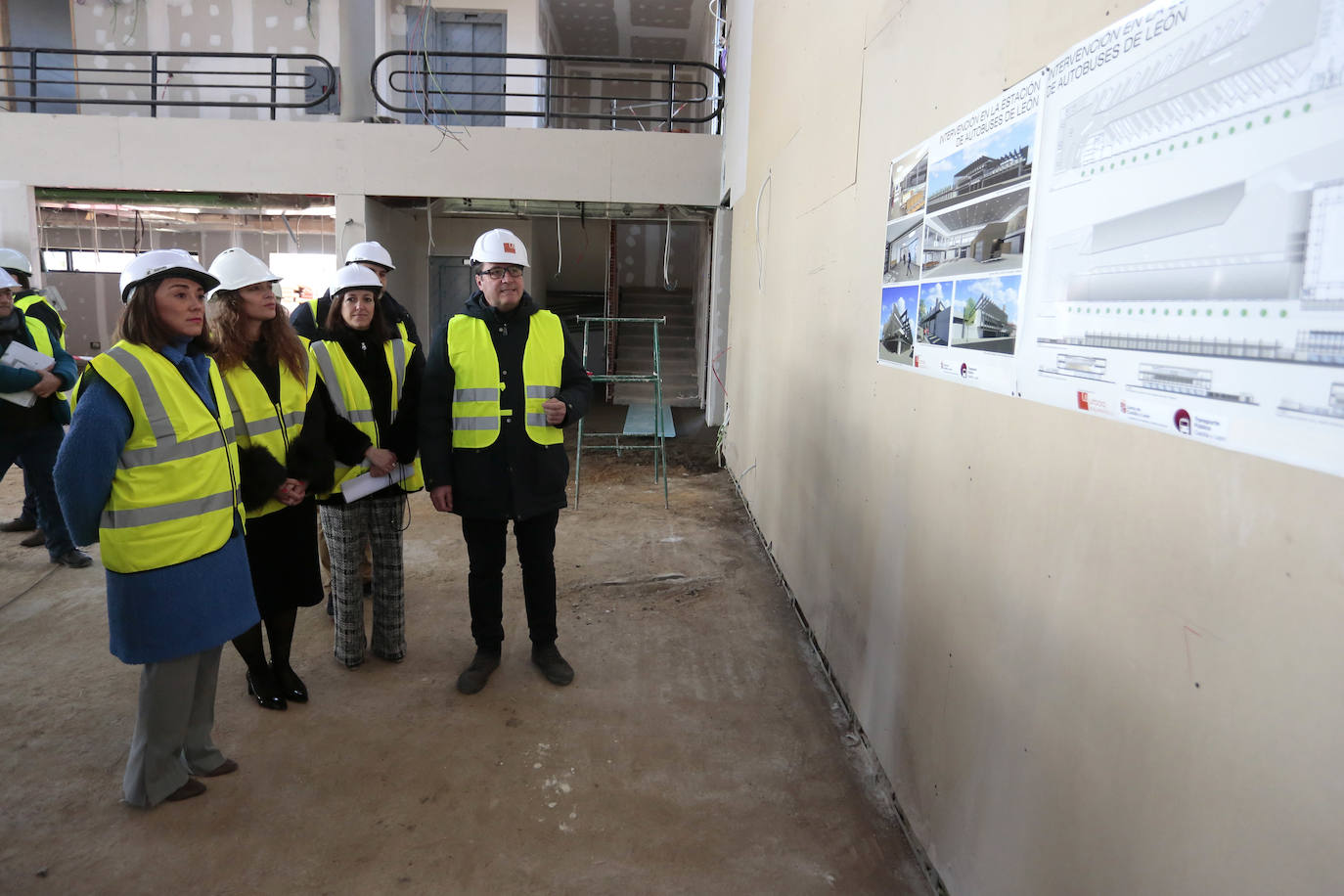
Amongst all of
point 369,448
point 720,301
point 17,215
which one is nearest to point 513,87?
point 720,301

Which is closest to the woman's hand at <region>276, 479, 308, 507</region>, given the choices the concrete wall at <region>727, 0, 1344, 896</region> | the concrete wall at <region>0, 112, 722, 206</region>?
the concrete wall at <region>727, 0, 1344, 896</region>

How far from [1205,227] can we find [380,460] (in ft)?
8.85

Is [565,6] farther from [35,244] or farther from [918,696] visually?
[918,696]

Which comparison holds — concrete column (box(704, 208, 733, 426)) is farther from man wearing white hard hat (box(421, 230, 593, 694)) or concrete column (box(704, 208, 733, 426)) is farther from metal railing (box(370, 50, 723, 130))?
man wearing white hard hat (box(421, 230, 593, 694))

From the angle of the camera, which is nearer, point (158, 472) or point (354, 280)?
point (158, 472)

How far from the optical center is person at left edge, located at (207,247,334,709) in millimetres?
2529

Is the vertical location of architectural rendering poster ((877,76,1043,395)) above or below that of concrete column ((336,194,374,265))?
below

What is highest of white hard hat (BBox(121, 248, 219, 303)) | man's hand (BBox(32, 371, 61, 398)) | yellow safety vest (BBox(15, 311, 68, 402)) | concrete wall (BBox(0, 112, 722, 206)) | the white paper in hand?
concrete wall (BBox(0, 112, 722, 206))

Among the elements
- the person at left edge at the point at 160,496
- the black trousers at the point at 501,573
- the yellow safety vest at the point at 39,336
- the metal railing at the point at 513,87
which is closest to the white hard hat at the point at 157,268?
the person at left edge at the point at 160,496

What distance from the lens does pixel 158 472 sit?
2.07m

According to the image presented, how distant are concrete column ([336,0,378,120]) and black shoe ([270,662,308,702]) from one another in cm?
Result: 870

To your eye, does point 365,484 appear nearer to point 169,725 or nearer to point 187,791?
point 169,725

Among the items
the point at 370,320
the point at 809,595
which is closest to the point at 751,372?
the point at 809,595

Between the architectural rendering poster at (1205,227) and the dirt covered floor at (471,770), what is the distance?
1.59 meters
